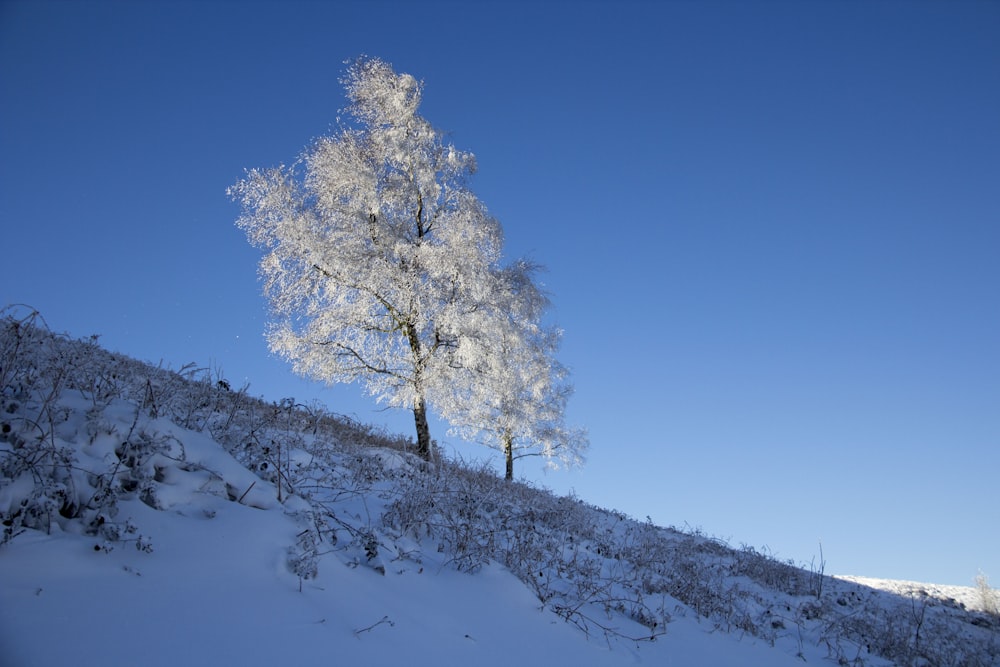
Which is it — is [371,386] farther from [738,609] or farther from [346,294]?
[738,609]

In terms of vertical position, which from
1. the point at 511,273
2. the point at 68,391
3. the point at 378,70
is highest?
the point at 378,70

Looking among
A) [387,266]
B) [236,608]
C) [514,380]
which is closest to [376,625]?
[236,608]

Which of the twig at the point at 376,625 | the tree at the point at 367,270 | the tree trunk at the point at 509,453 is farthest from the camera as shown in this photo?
the tree trunk at the point at 509,453

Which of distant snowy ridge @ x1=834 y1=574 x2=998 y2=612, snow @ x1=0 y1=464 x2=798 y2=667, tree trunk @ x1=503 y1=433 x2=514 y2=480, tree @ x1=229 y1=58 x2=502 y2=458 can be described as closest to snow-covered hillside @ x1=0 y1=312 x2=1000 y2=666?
snow @ x1=0 y1=464 x2=798 y2=667

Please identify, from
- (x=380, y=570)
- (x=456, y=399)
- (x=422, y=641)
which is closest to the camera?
(x=422, y=641)

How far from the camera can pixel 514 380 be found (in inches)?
739

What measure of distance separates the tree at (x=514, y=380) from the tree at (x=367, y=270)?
26.4 inches

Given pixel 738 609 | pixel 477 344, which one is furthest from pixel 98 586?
pixel 477 344

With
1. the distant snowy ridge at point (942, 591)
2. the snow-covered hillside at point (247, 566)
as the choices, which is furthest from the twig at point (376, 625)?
the distant snowy ridge at point (942, 591)

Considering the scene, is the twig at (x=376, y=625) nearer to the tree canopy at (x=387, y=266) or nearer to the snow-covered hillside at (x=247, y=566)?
the snow-covered hillside at (x=247, y=566)

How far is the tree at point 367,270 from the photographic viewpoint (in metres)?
12.9

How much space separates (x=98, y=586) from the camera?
2.22 meters

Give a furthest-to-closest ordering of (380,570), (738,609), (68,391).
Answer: (738,609), (68,391), (380,570)

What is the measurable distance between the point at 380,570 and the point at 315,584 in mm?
565
